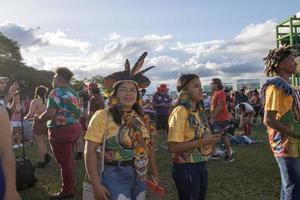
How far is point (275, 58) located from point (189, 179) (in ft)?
5.00

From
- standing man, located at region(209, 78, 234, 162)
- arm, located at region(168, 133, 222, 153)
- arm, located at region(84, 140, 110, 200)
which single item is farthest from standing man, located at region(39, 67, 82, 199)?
standing man, located at region(209, 78, 234, 162)

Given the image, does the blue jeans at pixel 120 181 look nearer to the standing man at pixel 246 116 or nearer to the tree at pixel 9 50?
the standing man at pixel 246 116

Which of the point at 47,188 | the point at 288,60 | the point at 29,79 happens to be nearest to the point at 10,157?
the point at 288,60

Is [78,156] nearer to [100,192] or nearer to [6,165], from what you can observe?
[100,192]

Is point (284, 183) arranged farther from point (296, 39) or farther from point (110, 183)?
point (296, 39)

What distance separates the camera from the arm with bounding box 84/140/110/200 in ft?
10.7

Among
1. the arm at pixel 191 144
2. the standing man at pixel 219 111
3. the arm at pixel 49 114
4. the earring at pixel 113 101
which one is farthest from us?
the standing man at pixel 219 111

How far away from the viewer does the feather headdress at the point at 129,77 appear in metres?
3.63

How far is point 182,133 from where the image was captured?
3809 mm

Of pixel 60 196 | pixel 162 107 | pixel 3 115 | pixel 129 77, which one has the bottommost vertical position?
pixel 60 196

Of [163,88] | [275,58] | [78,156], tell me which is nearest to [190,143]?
[275,58]

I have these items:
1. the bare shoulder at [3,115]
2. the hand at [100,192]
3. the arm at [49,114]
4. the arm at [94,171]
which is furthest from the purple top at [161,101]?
the bare shoulder at [3,115]

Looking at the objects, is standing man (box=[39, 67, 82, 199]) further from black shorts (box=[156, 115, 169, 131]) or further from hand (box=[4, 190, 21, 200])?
black shorts (box=[156, 115, 169, 131])

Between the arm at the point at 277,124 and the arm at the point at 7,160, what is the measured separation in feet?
7.82
